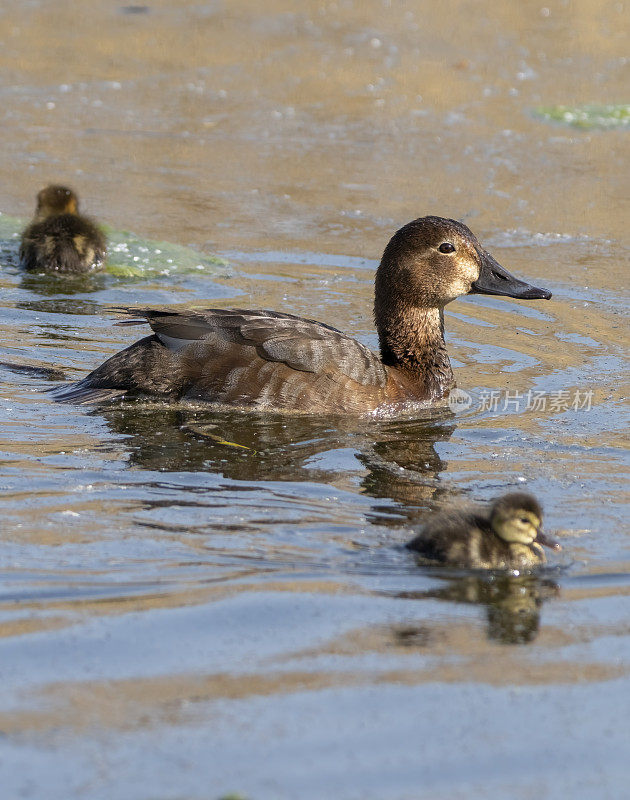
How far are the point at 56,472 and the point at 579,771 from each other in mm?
2848

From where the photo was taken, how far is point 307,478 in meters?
5.69

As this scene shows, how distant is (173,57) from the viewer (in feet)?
Answer: 48.2

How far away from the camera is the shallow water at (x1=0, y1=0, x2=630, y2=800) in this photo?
3.55 m

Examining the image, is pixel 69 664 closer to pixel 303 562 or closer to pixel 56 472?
pixel 303 562

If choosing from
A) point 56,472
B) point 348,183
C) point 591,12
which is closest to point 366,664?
point 56,472

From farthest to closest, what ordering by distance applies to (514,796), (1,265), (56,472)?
(1,265)
(56,472)
(514,796)

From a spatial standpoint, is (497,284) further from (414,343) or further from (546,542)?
(546,542)

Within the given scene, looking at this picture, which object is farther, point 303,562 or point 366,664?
point 303,562

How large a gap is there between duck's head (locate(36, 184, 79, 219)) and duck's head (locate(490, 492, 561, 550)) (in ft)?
18.9

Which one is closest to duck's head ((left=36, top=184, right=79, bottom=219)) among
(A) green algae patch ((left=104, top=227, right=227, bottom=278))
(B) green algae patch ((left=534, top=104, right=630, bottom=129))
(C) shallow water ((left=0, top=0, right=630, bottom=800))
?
(A) green algae patch ((left=104, top=227, right=227, bottom=278))

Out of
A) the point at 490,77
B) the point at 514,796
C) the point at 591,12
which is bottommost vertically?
the point at 514,796

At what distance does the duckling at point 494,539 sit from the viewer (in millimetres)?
4703

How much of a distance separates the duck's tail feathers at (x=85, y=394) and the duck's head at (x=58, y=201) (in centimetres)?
317

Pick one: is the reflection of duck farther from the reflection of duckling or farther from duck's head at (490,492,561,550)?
the reflection of duckling
